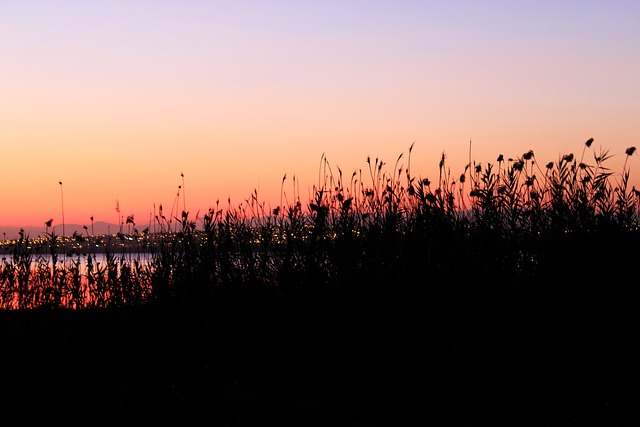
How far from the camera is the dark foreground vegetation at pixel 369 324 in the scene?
6812 mm

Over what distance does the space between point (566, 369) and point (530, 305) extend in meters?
1.06

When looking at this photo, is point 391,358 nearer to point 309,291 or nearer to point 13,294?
point 309,291

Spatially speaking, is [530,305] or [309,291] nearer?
[530,305]

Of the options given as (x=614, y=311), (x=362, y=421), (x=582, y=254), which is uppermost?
(x=582, y=254)

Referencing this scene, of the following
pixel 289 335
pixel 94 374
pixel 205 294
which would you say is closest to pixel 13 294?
pixel 205 294

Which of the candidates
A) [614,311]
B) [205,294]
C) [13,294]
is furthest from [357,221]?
[13,294]

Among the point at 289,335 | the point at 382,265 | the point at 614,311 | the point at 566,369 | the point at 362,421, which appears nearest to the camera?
the point at 362,421

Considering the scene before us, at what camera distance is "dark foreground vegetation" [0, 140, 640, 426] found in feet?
22.4

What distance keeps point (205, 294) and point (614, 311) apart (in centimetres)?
492

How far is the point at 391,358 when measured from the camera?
25.7 ft

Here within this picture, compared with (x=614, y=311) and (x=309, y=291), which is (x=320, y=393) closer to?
(x=309, y=291)

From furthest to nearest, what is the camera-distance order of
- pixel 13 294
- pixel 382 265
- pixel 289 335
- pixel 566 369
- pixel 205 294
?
pixel 13 294, pixel 205 294, pixel 382 265, pixel 289 335, pixel 566 369

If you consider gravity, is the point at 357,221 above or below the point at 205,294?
above

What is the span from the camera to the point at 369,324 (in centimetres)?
809
